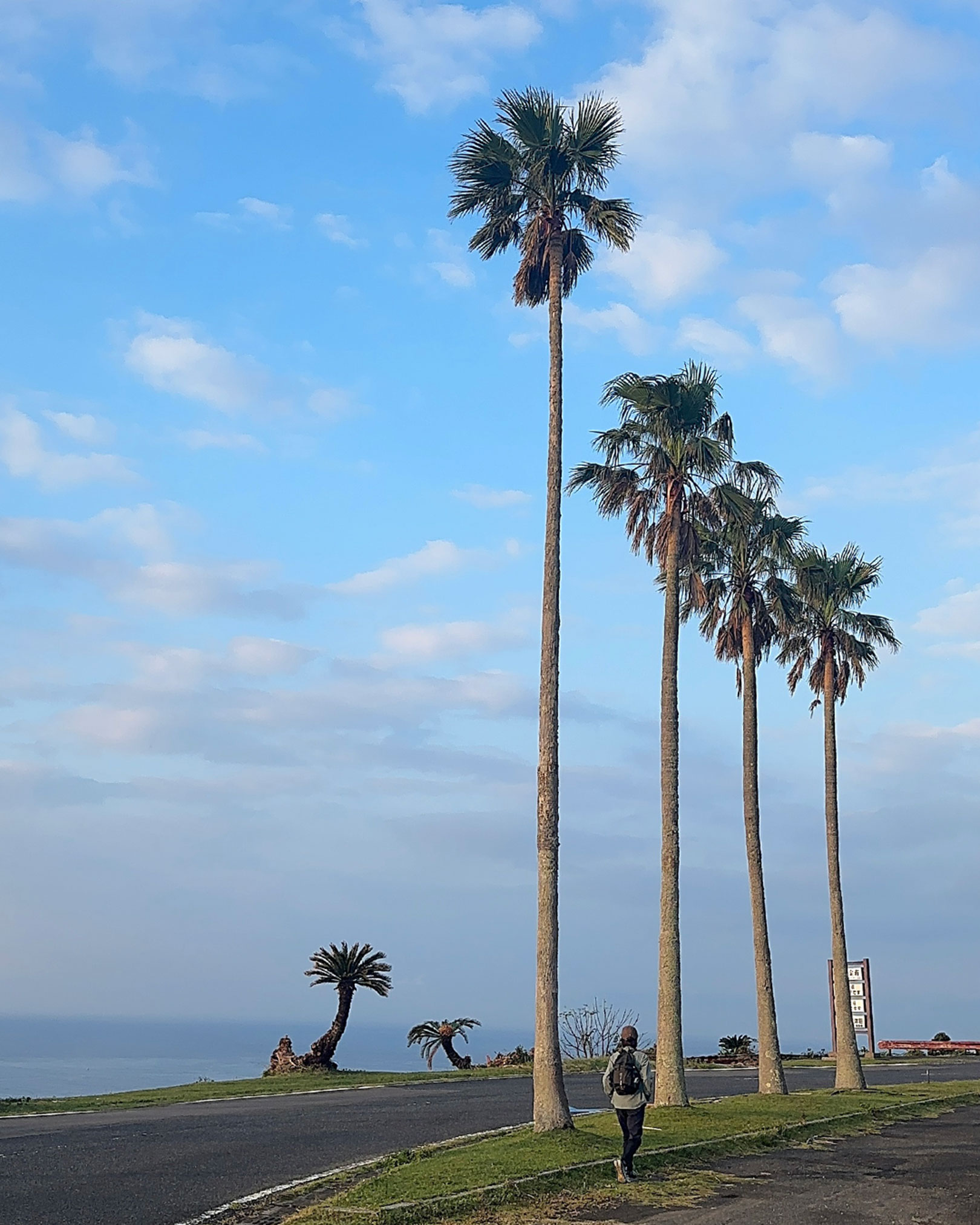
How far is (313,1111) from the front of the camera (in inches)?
961

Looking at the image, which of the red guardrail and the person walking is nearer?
the person walking

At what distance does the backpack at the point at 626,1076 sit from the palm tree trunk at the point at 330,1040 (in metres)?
22.4

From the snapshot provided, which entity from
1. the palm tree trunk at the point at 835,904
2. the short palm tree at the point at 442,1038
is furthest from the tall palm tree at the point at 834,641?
the short palm tree at the point at 442,1038

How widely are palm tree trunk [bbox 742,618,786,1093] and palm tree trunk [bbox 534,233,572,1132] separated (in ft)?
30.6

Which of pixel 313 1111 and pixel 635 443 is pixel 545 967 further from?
pixel 635 443

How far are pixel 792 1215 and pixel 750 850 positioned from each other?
18.5 metres

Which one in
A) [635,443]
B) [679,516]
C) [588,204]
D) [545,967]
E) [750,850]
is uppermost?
[588,204]

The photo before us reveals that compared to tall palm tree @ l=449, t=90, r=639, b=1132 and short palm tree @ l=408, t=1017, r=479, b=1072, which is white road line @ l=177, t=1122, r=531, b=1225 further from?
short palm tree @ l=408, t=1017, r=479, b=1072

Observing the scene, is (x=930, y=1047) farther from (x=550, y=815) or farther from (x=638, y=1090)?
(x=638, y=1090)

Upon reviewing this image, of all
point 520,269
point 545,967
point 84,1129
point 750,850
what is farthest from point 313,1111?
point 520,269

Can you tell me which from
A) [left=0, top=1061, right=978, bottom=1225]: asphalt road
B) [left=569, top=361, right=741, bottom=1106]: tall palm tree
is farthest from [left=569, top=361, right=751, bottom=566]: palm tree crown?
[left=0, top=1061, right=978, bottom=1225]: asphalt road

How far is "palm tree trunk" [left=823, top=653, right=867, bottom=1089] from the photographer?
33.2 m

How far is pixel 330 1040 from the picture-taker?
36938 mm

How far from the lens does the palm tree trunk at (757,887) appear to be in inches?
1139
